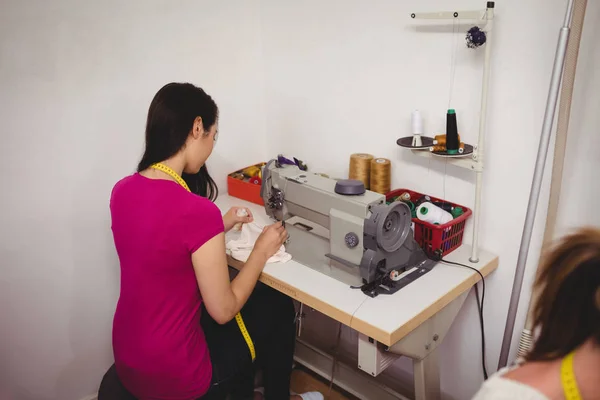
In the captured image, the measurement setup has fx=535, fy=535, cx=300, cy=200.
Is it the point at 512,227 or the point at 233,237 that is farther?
the point at 233,237

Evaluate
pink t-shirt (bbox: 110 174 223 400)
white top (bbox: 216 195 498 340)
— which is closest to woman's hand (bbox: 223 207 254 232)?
white top (bbox: 216 195 498 340)

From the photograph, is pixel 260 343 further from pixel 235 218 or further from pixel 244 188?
pixel 244 188

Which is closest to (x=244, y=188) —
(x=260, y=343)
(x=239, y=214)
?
(x=239, y=214)

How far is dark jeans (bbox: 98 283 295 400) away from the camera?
1.64 meters

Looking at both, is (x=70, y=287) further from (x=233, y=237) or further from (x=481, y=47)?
(x=481, y=47)

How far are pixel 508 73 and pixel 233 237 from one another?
107 centimetres

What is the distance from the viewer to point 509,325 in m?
1.60

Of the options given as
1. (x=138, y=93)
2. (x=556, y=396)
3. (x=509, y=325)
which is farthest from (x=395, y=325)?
(x=138, y=93)

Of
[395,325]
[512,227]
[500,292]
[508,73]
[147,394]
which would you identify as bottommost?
[147,394]

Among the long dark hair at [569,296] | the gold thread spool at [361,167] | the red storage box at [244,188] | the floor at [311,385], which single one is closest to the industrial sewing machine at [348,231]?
the gold thread spool at [361,167]

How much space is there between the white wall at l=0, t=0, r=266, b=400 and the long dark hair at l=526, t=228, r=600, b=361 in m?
1.61

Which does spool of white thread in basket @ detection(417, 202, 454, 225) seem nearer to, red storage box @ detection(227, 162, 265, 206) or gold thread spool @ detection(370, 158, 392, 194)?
gold thread spool @ detection(370, 158, 392, 194)

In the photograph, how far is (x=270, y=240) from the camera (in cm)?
175

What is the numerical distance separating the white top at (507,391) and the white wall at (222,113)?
820mm
